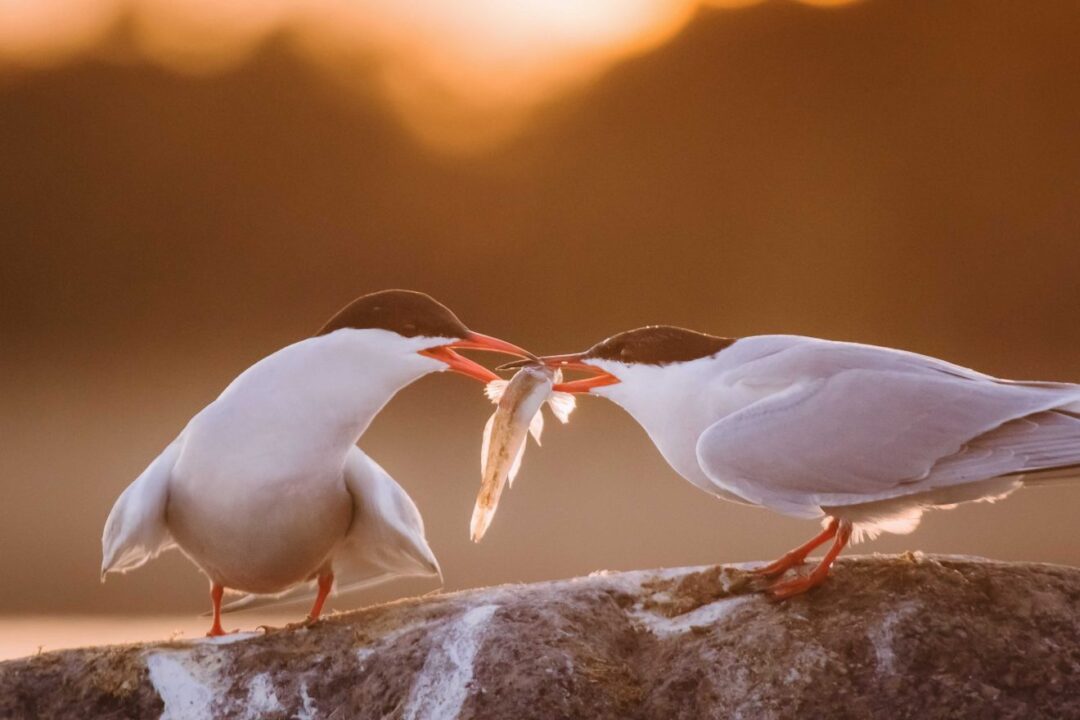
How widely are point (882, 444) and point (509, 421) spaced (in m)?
1.18

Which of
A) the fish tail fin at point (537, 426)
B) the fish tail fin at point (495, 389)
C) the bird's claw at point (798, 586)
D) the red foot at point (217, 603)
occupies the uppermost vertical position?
the fish tail fin at point (495, 389)

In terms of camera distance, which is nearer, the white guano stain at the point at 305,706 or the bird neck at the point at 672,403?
the white guano stain at the point at 305,706

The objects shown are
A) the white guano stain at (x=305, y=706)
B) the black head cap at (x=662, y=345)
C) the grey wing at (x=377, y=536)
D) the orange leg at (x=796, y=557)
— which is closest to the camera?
the white guano stain at (x=305, y=706)

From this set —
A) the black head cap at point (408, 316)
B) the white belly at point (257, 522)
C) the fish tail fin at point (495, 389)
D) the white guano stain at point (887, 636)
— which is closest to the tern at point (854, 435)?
the white guano stain at point (887, 636)

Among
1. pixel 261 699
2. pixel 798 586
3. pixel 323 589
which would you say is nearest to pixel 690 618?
pixel 798 586

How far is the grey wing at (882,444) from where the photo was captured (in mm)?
3738

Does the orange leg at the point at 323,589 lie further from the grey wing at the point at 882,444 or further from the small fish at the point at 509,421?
the grey wing at the point at 882,444

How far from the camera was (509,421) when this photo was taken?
4.25 meters

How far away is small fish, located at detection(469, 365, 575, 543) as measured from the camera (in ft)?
13.9

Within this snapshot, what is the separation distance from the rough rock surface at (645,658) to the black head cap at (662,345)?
0.69 m

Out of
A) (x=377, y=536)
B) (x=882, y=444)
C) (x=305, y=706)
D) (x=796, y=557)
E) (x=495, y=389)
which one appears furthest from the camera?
(x=377, y=536)

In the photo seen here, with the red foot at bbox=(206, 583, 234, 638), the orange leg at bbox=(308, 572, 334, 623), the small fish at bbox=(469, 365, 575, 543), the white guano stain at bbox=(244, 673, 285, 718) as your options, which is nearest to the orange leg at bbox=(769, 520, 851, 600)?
the small fish at bbox=(469, 365, 575, 543)

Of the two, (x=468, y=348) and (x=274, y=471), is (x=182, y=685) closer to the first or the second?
(x=274, y=471)

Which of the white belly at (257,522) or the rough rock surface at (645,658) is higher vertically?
the white belly at (257,522)
